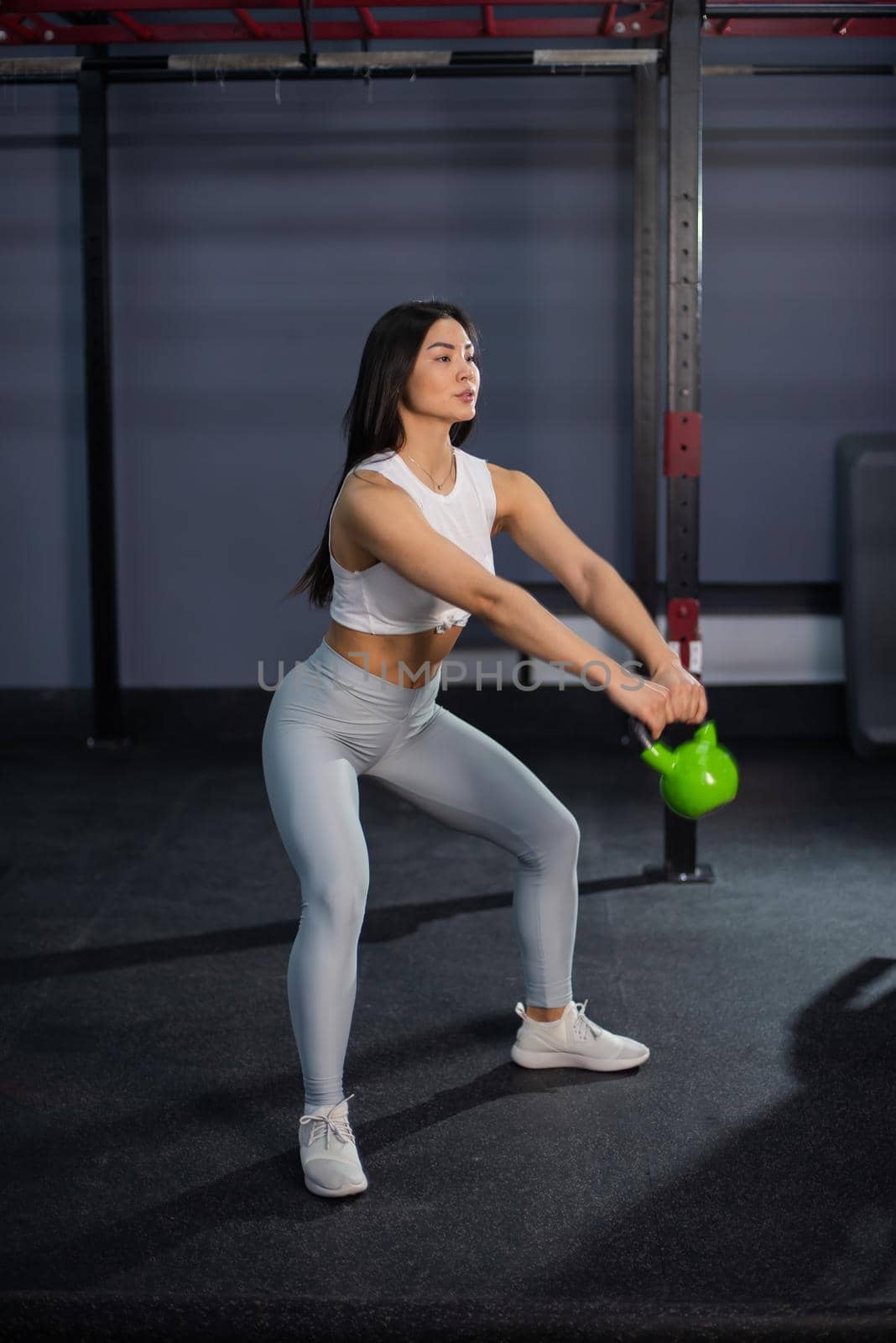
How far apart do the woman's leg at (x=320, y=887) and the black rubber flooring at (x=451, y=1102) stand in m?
0.26

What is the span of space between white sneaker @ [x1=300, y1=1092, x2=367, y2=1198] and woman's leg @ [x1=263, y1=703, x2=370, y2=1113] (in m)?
0.02

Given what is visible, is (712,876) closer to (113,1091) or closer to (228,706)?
(113,1091)

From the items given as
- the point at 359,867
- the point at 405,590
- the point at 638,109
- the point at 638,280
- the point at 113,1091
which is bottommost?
the point at 113,1091

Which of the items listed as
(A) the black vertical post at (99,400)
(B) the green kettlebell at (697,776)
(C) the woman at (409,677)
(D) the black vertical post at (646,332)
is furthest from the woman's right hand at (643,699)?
(A) the black vertical post at (99,400)

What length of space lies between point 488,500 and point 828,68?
3581mm

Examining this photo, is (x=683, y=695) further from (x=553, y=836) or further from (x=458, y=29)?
(x=458, y=29)

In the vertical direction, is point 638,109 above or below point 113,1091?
above

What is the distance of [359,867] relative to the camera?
7.06 ft

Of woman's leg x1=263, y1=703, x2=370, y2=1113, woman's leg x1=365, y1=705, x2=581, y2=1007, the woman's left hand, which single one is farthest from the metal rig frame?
woman's leg x1=263, y1=703, x2=370, y2=1113

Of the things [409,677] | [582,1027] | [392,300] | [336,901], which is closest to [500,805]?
[409,677]

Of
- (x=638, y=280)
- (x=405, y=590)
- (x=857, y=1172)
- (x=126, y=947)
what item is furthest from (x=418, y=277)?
(x=857, y=1172)

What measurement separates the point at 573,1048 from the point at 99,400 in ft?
11.9

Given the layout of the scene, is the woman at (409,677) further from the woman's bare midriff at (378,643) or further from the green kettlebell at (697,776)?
the green kettlebell at (697,776)

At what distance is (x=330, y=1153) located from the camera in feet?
7.18
